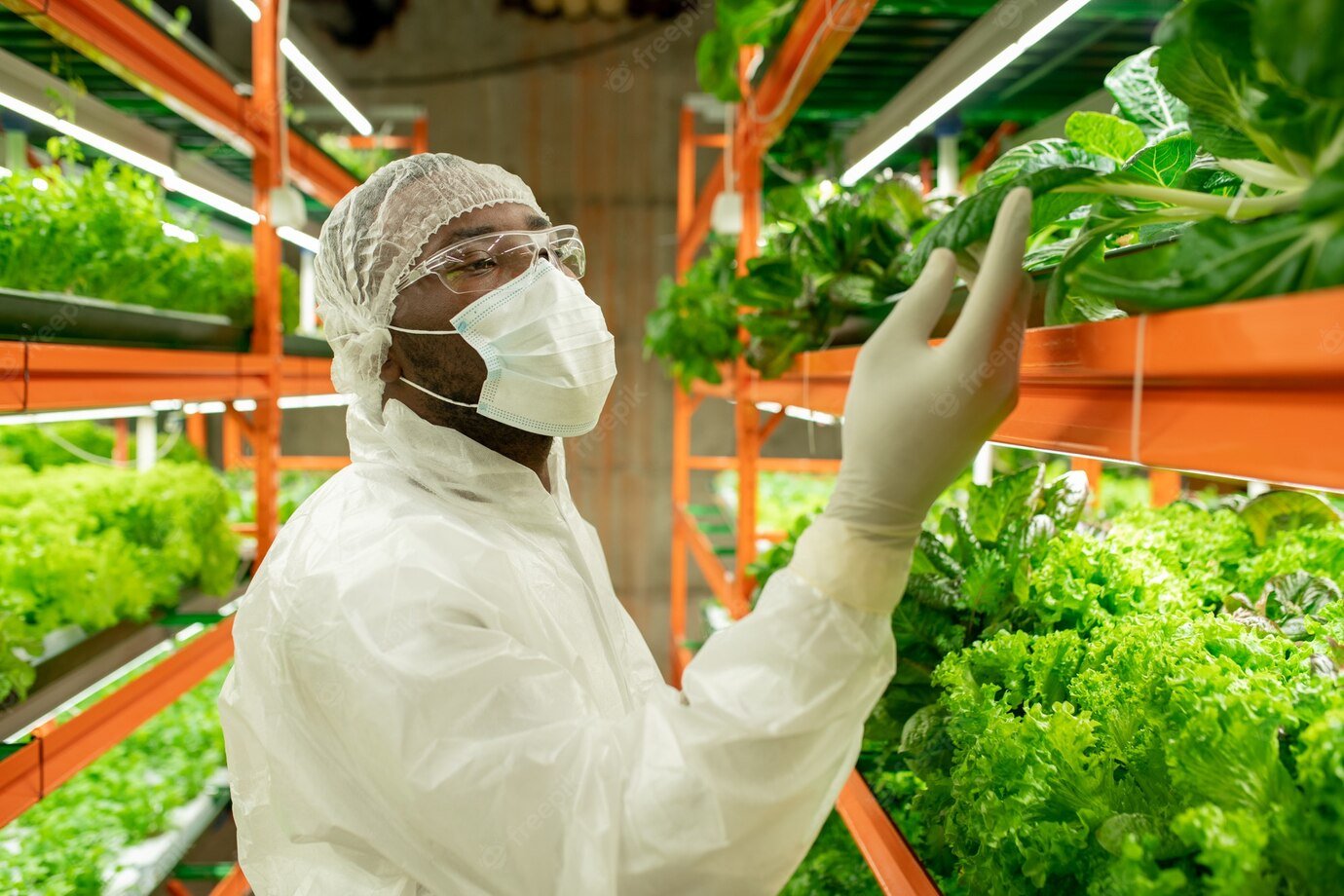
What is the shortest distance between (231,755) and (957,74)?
220 cm

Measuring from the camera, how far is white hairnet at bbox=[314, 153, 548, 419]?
157 centimetres

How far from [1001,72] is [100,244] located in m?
2.42

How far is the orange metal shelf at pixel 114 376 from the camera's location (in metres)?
1.86

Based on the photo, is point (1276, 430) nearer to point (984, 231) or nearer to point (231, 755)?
point (984, 231)

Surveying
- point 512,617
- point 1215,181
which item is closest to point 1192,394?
point 1215,181

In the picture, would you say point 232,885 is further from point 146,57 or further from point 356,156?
point 356,156

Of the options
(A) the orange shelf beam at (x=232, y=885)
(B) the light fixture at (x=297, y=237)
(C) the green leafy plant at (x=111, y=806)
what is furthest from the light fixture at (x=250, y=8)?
(A) the orange shelf beam at (x=232, y=885)

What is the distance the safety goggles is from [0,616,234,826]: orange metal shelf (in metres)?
1.39

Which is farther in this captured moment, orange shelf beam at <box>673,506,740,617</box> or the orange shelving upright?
orange shelf beam at <box>673,506,740,617</box>

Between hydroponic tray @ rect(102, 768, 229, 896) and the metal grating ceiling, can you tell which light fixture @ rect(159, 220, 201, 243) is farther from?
the metal grating ceiling

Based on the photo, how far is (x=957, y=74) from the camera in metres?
2.33

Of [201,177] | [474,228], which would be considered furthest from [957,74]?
[201,177]

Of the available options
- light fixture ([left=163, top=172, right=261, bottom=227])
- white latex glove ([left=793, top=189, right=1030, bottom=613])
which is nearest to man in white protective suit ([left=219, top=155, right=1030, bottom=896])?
white latex glove ([left=793, top=189, right=1030, bottom=613])

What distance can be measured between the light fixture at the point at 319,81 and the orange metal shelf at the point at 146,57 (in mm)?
434
